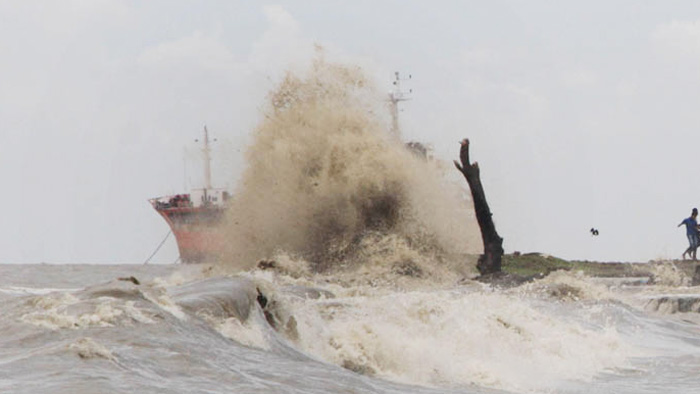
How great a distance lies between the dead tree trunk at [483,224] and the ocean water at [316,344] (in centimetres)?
850

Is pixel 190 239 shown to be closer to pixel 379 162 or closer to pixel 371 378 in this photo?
pixel 379 162

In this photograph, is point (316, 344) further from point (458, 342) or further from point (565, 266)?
point (565, 266)

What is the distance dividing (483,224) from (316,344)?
16187 mm

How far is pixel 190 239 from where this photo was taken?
67.2 metres

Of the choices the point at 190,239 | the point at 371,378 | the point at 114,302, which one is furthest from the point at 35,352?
the point at 190,239

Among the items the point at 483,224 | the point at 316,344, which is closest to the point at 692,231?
the point at 483,224

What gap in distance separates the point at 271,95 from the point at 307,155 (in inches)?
110

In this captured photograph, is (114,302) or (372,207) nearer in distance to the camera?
(114,302)

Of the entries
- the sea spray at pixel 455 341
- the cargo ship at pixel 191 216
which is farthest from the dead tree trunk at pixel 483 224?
the cargo ship at pixel 191 216

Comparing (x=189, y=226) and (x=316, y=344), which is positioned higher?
(x=189, y=226)

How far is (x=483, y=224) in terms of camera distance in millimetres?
25000

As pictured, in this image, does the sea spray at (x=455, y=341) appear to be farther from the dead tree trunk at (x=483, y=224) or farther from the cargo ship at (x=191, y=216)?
the cargo ship at (x=191, y=216)

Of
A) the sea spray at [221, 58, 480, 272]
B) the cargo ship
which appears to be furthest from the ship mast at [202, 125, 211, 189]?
the sea spray at [221, 58, 480, 272]

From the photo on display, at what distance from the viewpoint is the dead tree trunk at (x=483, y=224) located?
80.2ft
